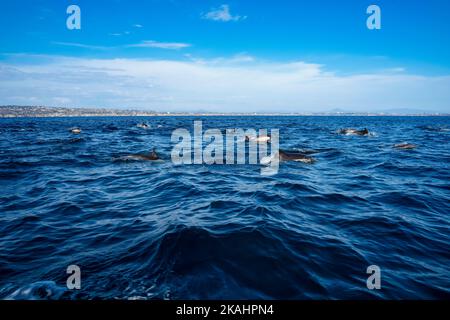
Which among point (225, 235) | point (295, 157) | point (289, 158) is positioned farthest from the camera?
point (295, 157)

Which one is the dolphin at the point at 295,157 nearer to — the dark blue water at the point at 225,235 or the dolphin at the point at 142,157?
the dark blue water at the point at 225,235

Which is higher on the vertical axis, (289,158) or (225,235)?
(289,158)

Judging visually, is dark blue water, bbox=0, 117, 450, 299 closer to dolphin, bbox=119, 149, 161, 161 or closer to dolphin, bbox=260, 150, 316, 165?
dolphin, bbox=260, 150, 316, 165

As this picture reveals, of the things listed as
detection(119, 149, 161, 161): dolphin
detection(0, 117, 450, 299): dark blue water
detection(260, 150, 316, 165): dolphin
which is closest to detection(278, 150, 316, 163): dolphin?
detection(260, 150, 316, 165): dolphin

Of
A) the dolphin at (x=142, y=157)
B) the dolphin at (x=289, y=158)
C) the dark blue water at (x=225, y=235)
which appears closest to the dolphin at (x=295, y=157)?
the dolphin at (x=289, y=158)

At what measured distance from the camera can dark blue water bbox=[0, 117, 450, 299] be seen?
5.10 meters

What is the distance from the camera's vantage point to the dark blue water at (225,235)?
5.10 metres

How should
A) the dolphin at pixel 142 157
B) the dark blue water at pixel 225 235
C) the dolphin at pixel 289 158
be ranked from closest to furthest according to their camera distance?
1. the dark blue water at pixel 225 235
2. the dolphin at pixel 289 158
3. the dolphin at pixel 142 157

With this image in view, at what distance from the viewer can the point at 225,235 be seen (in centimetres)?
711

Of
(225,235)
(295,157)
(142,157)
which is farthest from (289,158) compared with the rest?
(225,235)

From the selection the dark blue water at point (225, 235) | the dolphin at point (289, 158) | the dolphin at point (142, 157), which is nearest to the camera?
the dark blue water at point (225, 235)

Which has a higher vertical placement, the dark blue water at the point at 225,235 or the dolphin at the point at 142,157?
the dolphin at the point at 142,157

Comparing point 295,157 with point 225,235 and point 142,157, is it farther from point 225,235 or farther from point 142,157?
point 225,235
